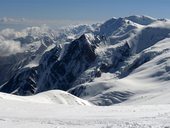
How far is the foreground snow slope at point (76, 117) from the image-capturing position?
129ft

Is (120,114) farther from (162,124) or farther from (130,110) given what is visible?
(162,124)

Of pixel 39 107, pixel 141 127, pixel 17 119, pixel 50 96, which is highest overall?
pixel 141 127

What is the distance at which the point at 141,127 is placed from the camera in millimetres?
36625

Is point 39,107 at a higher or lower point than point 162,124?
lower

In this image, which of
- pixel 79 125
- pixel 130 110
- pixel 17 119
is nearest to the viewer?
pixel 79 125

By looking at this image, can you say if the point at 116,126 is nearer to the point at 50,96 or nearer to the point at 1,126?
the point at 1,126

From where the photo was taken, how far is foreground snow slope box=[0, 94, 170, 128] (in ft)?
129

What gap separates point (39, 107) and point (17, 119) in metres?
11.4

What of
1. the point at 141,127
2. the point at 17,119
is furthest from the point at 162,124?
the point at 17,119

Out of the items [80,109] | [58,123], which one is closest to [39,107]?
[80,109]

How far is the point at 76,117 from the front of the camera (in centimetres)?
4509

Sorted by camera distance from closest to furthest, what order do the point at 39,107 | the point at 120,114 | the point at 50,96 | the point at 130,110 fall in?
1. the point at 120,114
2. the point at 130,110
3. the point at 39,107
4. the point at 50,96

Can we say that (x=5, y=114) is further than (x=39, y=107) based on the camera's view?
No

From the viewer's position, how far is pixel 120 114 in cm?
4694
